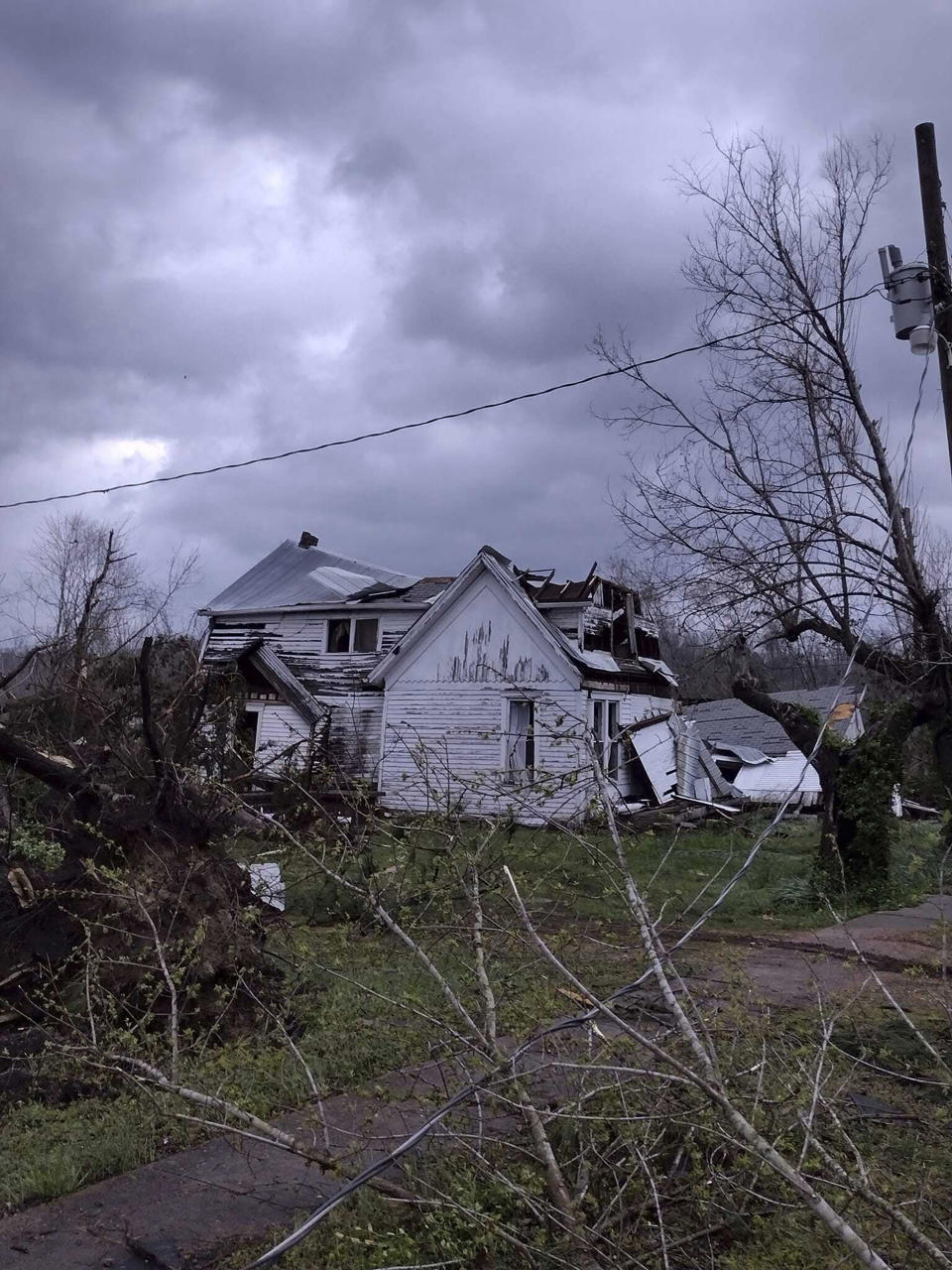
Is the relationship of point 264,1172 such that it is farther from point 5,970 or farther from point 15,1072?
point 5,970

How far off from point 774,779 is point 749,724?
14.8ft

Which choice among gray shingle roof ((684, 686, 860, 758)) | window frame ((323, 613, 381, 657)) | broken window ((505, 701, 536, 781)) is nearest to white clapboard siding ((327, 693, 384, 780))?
window frame ((323, 613, 381, 657))

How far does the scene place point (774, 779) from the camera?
966 inches

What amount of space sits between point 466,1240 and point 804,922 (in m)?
7.81

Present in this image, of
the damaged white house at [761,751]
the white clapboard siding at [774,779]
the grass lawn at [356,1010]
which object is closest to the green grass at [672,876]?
the grass lawn at [356,1010]

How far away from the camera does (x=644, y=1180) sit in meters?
3.28

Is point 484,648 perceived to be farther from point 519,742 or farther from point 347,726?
point 347,726

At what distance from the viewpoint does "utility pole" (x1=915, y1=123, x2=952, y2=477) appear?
315 inches

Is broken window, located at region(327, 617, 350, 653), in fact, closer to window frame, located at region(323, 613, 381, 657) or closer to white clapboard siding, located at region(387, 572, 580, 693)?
window frame, located at region(323, 613, 381, 657)

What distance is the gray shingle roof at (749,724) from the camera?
2705 centimetres

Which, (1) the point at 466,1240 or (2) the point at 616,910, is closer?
(1) the point at 466,1240

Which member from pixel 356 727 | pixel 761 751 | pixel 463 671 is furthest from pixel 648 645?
pixel 356 727

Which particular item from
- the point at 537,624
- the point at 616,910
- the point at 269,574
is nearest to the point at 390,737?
the point at 537,624

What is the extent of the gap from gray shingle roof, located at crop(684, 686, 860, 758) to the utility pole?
58.2 ft
